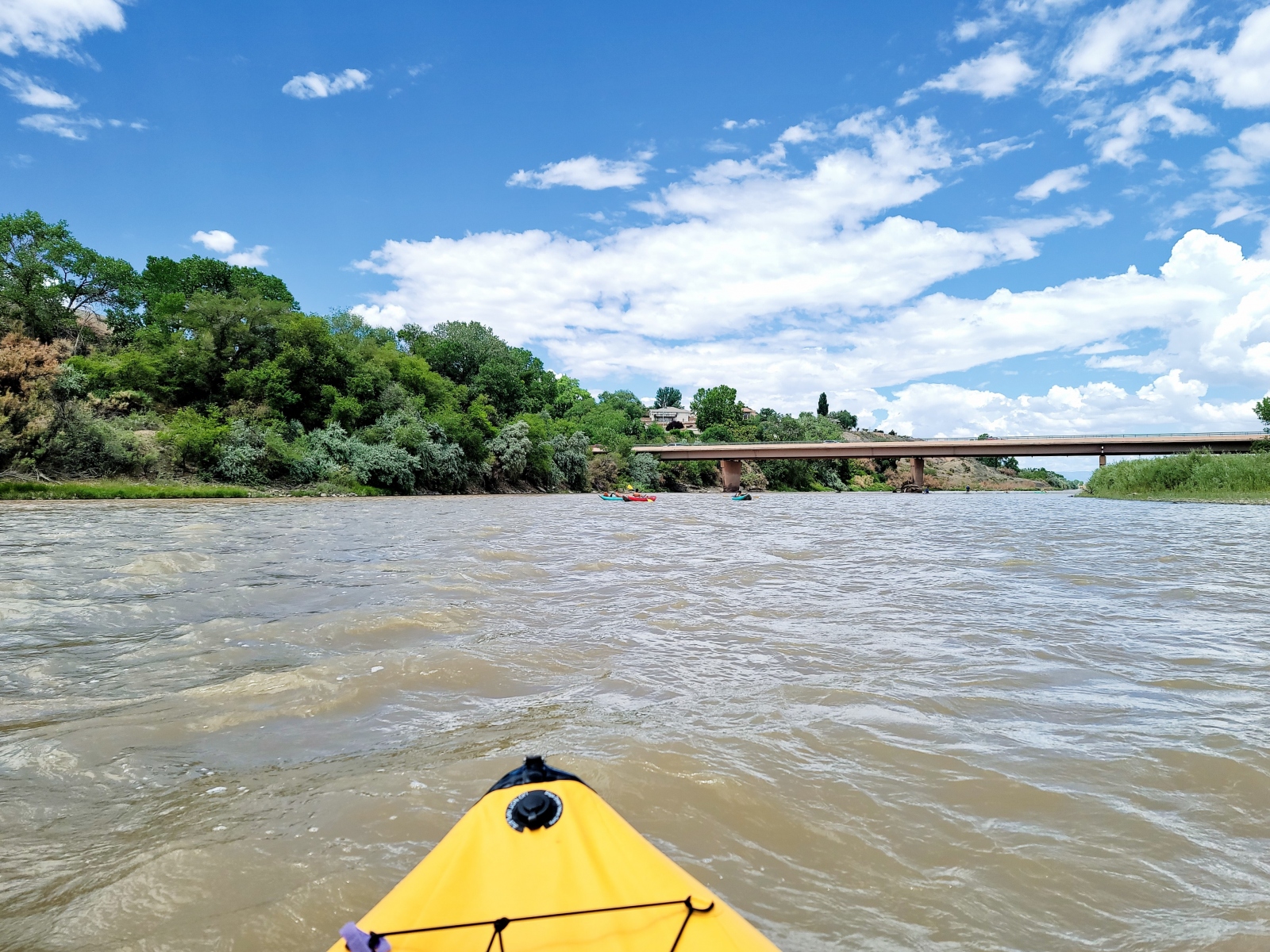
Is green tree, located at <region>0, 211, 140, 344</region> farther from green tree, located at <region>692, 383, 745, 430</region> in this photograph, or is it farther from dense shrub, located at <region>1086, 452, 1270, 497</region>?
green tree, located at <region>692, 383, 745, 430</region>

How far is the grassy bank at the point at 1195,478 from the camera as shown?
29.9 m

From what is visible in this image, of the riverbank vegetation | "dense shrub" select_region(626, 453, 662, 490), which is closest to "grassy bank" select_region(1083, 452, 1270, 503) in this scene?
the riverbank vegetation

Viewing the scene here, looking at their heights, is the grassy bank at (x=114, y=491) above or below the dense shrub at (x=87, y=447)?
below

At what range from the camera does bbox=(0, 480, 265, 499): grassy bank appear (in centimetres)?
2717

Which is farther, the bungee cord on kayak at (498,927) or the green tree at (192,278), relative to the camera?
the green tree at (192,278)

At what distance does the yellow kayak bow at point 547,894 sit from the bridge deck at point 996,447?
67.4 meters

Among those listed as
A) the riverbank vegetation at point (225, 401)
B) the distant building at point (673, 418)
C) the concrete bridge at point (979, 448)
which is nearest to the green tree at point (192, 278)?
the riverbank vegetation at point (225, 401)

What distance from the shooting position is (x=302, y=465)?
41.9 metres

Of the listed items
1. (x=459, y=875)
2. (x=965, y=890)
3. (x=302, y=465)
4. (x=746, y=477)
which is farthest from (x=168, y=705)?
(x=746, y=477)

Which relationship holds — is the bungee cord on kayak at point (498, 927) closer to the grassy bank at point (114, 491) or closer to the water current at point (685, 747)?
Result: the water current at point (685, 747)

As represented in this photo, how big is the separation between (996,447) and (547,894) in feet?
234

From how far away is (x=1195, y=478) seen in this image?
107ft

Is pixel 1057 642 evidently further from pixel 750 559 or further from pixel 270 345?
pixel 270 345

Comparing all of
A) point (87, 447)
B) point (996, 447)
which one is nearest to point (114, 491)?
point (87, 447)
